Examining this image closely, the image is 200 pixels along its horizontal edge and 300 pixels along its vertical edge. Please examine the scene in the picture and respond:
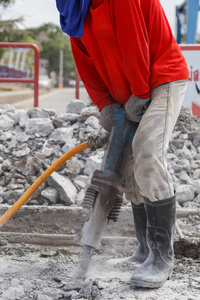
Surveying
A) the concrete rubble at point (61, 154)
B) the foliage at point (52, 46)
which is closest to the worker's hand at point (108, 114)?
the concrete rubble at point (61, 154)

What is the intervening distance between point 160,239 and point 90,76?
123cm

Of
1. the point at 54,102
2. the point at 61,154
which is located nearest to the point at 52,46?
the point at 54,102

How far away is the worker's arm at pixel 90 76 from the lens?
3.10 m

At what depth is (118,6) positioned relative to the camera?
8.32ft

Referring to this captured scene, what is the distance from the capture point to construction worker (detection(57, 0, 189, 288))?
8.52ft

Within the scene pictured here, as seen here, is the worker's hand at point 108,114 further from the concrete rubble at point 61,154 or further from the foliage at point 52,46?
the foliage at point 52,46

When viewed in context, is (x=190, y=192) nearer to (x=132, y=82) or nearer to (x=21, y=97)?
(x=132, y=82)

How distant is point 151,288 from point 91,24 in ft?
5.47

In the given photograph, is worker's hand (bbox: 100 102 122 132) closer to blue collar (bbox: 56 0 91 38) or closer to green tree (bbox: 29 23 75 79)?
blue collar (bbox: 56 0 91 38)

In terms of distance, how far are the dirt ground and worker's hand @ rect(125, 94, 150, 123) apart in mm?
1064

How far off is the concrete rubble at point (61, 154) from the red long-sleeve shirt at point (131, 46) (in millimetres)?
1761

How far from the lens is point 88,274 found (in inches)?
120

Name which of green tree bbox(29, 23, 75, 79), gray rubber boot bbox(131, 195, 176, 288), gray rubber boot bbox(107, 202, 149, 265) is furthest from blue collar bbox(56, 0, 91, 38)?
green tree bbox(29, 23, 75, 79)

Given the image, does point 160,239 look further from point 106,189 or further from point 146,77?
point 146,77
